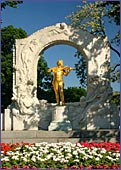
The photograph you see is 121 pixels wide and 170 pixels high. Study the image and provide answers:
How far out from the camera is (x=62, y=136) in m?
9.66

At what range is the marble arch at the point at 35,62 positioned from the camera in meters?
11.1

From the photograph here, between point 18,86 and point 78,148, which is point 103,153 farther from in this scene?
point 18,86

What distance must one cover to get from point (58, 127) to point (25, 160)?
15.3 feet

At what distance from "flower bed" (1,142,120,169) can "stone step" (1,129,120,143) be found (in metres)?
2.06

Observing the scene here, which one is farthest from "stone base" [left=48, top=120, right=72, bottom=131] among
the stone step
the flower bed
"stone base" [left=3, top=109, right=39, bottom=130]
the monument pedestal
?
the flower bed

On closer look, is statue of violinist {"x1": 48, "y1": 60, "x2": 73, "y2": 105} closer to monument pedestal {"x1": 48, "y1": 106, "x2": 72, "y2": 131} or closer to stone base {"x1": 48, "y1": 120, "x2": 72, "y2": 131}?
monument pedestal {"x1": 48, "y1": 106, "x2": 72, "y2": 131}

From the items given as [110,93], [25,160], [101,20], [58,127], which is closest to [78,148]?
[25,160]

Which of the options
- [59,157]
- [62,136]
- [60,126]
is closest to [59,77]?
[60,126]

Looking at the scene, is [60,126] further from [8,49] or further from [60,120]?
→ [8,49]

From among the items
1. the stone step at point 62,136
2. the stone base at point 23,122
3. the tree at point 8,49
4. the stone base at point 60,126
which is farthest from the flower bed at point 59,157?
the tree at point 8,49

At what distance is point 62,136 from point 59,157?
3.42 meters

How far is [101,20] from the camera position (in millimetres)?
14016

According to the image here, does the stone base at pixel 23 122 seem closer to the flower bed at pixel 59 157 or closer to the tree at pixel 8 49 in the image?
the flower bed at pixel 59 157

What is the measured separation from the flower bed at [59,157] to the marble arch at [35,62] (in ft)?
12.8
